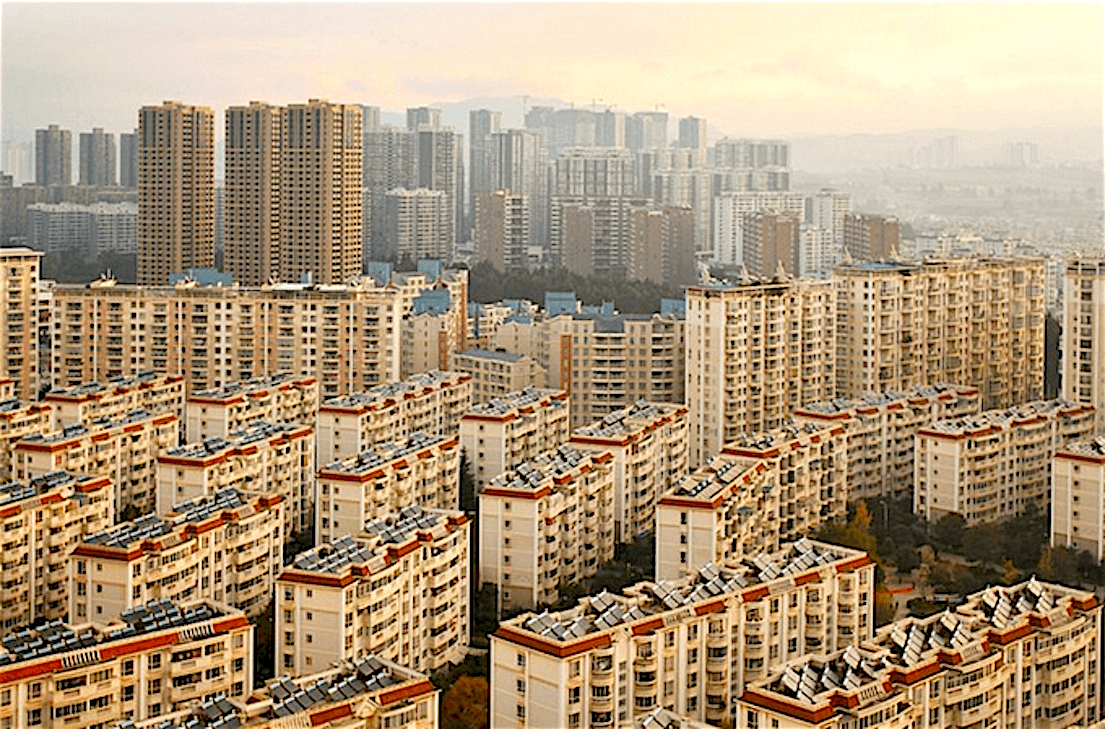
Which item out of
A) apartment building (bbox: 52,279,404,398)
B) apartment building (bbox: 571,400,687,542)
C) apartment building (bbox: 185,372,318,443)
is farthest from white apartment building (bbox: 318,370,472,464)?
apartment building (bbox: 571,400,687,542)

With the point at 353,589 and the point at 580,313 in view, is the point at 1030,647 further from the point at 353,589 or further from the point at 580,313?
the point at 580,313

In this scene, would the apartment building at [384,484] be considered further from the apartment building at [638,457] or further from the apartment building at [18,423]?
the apartment building at [18,423]

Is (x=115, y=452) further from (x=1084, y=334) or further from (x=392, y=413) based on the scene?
(x=1084, y=334)

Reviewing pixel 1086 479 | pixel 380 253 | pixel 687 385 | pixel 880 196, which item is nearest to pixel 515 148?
pixel 380 253

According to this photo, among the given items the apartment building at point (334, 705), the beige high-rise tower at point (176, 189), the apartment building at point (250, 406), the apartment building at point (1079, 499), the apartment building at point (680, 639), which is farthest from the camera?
the beige high-rise tower at point (176, 189)

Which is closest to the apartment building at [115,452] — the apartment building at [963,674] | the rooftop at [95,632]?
the rooftop at [95,632]

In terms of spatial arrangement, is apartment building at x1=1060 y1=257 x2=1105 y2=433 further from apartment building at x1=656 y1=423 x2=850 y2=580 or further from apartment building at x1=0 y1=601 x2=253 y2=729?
apartment building at x1=0 y1=601 x2=253 y2=729

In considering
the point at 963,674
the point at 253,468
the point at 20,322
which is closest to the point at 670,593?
the point at 963,674
